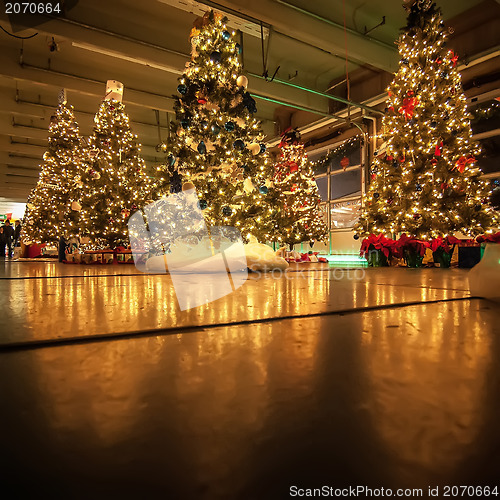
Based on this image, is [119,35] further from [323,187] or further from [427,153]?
[323,187]

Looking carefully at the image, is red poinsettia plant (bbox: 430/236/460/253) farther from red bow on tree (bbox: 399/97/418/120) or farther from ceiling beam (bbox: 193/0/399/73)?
ceiling beam (bbox: 193/0/399/73)

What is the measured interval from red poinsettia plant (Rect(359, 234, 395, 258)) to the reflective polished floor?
14.6 feet

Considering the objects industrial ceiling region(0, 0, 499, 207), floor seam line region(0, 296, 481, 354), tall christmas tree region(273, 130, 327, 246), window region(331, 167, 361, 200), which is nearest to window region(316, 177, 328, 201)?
window region(331, 167, 361, 200)

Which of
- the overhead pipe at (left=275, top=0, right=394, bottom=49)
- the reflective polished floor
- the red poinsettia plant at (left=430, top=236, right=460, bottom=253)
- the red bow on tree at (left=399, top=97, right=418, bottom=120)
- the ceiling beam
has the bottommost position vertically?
the reflective polished floor

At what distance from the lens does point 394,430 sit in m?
0.36

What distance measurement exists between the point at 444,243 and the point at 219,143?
125 inches

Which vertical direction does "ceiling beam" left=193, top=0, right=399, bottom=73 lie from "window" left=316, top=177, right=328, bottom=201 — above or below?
above

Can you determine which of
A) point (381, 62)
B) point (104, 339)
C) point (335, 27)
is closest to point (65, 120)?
point (335, 27)

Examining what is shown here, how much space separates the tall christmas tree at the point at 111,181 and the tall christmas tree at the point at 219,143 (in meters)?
2.72

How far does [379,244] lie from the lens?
5.14 m

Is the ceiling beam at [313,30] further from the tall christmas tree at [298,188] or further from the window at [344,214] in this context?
the window at [344,214]

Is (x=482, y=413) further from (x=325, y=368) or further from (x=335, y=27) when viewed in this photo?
(x=335, y=27)

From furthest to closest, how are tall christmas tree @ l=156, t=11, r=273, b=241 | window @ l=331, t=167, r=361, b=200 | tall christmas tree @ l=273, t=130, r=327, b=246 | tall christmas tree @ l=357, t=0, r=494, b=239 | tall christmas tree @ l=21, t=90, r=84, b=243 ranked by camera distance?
window @ l=331, t=167, r=361, b=200 < tall christmas tree @ l=21, t=90, r=84, b=243 < tall christmas tree @ l=273, t=130, r=327, b=246 < tall christmas tree @ l=357, t=0, r=494, b=239 < tall christmas tree @ l=156, t=11, r=273, b=241

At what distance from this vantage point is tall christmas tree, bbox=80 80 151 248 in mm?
6414
